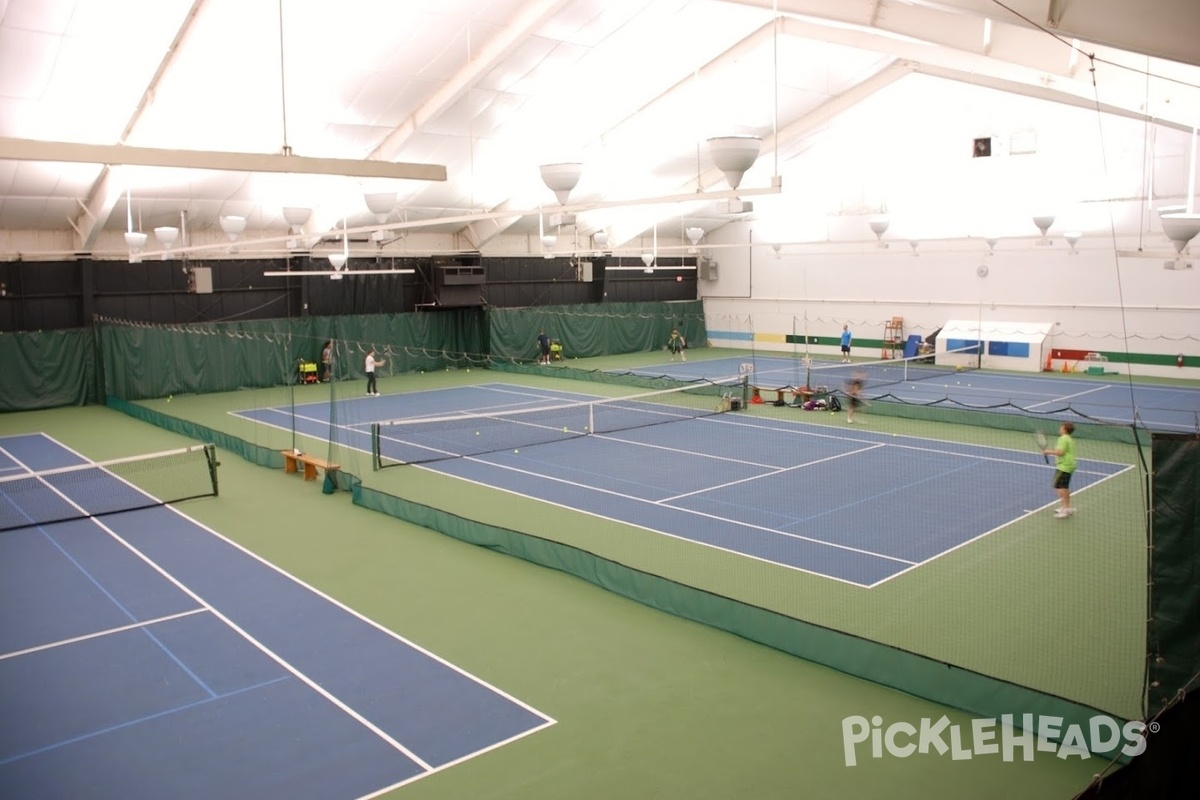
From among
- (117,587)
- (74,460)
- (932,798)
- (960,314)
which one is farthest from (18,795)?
(960,314)

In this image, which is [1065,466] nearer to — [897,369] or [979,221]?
[897,369]

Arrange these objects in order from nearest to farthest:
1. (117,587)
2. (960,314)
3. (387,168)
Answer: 1. (387,168)
2. (117,587)
3. (960,314)

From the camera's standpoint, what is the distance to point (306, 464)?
55.2 feet

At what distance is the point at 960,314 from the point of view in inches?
1307

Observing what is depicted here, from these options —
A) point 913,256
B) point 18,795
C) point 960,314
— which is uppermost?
point 913,256

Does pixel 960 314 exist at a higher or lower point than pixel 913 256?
lower

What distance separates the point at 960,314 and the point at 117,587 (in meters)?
29.4

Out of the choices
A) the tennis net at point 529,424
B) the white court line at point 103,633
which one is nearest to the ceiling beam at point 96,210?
the tennis net at point 529,424

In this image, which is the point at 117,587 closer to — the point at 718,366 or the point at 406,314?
the point at 406,314

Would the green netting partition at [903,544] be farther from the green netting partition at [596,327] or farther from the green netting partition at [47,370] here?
the green netting partition at [596,327]

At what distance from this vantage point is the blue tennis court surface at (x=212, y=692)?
23.7ft

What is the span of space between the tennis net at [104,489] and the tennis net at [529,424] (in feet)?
10.8

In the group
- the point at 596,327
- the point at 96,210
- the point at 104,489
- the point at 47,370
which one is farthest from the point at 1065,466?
the point at 596,327

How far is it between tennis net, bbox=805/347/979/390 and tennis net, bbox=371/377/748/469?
4172 millimetres
